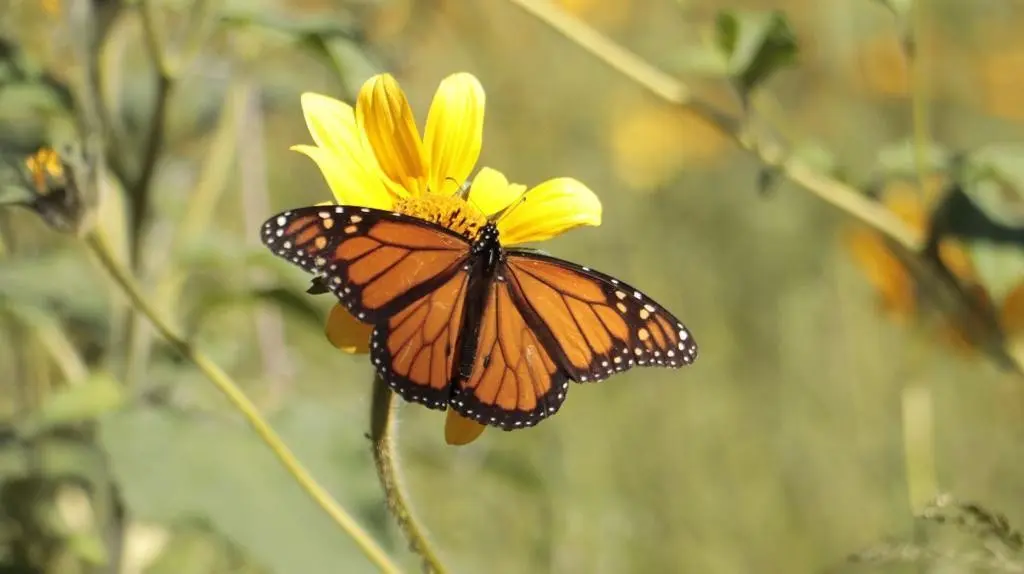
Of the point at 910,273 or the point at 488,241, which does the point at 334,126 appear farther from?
the point at 910,273

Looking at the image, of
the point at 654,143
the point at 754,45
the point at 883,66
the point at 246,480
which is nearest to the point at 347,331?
the point at 246,480

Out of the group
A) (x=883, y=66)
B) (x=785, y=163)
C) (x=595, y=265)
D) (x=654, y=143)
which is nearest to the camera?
(x=785, y=163)

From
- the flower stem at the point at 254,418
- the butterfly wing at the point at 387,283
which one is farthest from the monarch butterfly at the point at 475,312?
the flower stem at the point at 254,418

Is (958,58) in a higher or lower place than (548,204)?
higher

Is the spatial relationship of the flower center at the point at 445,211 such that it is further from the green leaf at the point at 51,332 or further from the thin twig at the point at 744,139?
the green leaf at the point at 51,332

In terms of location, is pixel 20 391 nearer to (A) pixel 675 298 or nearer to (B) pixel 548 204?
(B) pixel 548 204

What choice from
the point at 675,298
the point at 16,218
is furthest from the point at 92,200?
the point at 675,298

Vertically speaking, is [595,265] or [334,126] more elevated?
[334,126]
